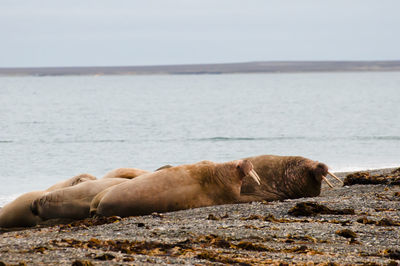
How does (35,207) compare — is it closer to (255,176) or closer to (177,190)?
(177,190)

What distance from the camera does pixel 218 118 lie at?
49.9m

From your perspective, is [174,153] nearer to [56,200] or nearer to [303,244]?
[56,200]

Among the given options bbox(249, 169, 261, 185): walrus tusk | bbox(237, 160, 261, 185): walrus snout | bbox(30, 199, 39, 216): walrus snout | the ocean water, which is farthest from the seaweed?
the ocean water

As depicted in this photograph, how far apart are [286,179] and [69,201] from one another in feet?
11.3

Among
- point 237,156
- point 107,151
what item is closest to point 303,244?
point 237,156

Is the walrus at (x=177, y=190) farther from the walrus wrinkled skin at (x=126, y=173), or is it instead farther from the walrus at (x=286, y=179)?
the walrus wrinkled skin at (x=126, y=173)

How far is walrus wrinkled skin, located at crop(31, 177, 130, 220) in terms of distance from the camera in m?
9.48

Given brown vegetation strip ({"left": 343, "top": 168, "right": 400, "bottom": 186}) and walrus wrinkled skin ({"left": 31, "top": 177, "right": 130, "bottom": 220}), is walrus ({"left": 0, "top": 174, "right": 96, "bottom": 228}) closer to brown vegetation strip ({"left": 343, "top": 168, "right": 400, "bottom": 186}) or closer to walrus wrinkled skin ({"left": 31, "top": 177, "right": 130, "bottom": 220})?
walrus wrinkled skin ({"left": 31, "top": 177, "right": 130, "bottom": 220})

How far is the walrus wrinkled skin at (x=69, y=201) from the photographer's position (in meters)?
9.48

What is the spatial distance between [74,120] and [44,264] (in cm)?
4374

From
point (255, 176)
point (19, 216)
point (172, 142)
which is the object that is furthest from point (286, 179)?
point (172, 142)

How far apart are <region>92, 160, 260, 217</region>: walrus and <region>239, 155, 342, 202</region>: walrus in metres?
0.50

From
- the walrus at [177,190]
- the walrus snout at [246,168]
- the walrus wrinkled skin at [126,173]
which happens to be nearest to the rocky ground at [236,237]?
the walrus at [177,190]

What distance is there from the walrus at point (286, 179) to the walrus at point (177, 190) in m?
0.50
